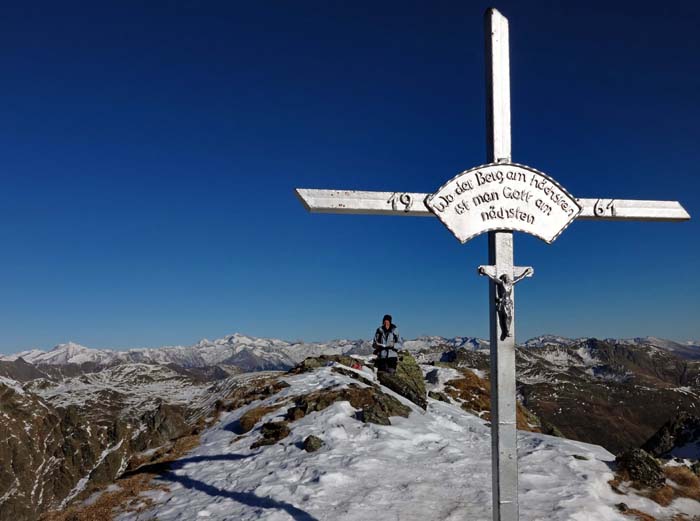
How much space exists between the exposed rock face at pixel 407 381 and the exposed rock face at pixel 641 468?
9805 millimetres

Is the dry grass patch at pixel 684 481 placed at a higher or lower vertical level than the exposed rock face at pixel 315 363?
lower

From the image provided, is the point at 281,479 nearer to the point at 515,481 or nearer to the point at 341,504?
the point at 341,504

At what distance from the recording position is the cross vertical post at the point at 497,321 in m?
6.07

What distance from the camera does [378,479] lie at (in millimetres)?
11492

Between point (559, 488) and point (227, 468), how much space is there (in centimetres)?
963

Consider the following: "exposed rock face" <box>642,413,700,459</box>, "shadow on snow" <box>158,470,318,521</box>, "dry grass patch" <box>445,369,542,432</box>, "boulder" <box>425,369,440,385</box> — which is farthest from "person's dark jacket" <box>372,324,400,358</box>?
"boulder" <box>425,369,440,385</box>

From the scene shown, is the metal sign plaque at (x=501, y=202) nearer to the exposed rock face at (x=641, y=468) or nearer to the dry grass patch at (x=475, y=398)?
the exposed rock face at (x=641, y=468)

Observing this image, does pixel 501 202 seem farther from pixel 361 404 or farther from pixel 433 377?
pixel 433 377

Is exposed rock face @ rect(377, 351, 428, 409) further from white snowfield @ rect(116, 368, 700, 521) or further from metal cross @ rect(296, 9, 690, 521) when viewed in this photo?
metal cross @ rect(296, 9, 690, 521)

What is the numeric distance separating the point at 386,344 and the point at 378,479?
6315 mm

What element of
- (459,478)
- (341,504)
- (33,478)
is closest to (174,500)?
(341,504)

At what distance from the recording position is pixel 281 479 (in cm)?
1188

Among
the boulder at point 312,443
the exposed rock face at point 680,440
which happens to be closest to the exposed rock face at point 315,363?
the boulder at point 312,443

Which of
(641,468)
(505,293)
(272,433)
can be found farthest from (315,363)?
(505,293)
